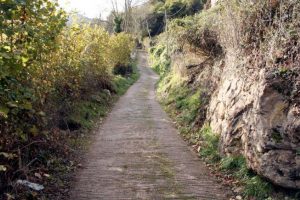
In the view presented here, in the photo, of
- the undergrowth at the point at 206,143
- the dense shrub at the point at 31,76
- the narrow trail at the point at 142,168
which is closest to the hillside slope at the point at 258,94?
the undergrowth at the point at 206,143

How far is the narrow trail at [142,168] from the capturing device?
6.56 metres

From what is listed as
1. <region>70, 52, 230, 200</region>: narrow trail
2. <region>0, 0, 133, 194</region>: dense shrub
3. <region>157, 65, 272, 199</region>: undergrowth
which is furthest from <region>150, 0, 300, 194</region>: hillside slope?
<region>0, 0, 133, 194</region>: dense shrub

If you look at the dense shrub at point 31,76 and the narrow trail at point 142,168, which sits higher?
the dense shrub at point 31,76

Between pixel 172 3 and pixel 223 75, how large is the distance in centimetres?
3333

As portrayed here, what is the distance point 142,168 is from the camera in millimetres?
7844

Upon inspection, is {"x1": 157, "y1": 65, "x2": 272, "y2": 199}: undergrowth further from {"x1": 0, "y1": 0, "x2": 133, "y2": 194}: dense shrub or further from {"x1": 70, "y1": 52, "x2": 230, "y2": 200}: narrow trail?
{"x1": 0, "y1": 0, "x2": 133, "y2": 194}: dense shrub

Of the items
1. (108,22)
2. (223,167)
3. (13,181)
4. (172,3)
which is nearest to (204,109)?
(223,167)

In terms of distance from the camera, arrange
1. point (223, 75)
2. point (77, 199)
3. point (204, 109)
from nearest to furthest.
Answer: point (77, 199) → point (223, 75) → point (204, 109)

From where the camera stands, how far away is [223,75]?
10.4 metres

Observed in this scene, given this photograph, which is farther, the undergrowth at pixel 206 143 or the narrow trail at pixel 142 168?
the narrow trail at pixel 142 168

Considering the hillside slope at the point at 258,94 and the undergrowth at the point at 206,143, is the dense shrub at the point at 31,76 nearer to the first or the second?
the undergrowth at the point at 206,143

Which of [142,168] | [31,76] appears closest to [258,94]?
[142,168]

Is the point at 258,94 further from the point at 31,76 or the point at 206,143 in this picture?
the point at 31,76

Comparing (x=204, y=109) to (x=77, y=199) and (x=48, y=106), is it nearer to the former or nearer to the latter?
(x=48, y=106)
